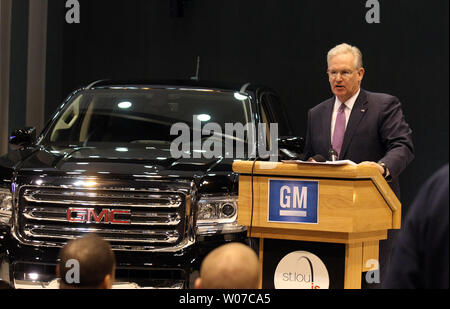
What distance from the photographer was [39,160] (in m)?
4.64

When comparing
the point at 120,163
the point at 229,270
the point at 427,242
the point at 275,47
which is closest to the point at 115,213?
the point at 120,163

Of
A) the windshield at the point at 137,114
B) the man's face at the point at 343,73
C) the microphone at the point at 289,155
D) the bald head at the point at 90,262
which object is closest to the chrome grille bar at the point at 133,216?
the microphone at the point at 289,155

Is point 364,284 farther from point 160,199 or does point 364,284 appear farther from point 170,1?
point 170,1

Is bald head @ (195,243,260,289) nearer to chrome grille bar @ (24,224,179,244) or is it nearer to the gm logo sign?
the gm logo sign

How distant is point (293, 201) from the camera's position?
3.27 meters

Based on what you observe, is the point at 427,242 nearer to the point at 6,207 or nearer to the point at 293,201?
the point at 293,201

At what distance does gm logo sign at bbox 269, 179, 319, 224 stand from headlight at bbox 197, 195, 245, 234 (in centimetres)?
99

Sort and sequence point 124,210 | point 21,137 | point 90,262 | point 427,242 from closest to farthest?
point 427,242 → point 90,262 → point 124,210 → point 21,137

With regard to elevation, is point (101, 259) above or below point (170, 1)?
below

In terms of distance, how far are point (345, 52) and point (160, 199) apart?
133cm

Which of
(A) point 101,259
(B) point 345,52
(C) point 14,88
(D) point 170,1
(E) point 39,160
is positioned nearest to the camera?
(A) point 101,259

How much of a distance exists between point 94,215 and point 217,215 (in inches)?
28.1

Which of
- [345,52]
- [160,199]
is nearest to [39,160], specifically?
A: [160,199]

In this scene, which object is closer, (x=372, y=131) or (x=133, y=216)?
(x=372, y=131)
